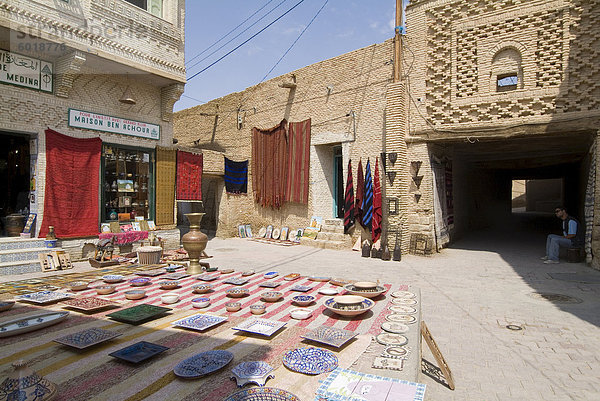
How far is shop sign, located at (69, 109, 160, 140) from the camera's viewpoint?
891cm

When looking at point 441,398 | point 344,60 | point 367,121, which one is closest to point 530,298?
point 441,398

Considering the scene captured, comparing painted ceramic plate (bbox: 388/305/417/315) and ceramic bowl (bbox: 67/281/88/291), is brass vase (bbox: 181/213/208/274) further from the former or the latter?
painted ceramic plate (bbox: 388/305/417/315)

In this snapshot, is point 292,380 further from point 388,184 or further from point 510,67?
point 510,67

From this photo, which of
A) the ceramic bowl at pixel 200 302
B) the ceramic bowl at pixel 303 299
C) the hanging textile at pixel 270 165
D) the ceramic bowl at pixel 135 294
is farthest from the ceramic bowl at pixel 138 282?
the hanging textile at pixel 270 165

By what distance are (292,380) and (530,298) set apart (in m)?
5.42

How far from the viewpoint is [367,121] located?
11.2 meters

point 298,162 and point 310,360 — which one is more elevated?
point 298,162

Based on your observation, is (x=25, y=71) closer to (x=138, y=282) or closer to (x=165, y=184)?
(x=165, y=184)

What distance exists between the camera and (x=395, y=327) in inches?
128

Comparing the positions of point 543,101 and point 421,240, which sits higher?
point 543,101

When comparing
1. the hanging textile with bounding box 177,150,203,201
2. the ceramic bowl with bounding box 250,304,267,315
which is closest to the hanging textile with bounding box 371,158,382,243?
the hanging textile with bounding box 177,150,203,201

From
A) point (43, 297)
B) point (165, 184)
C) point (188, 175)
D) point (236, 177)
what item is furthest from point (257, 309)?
point (236, 177)

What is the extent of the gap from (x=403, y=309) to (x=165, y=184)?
9126mm

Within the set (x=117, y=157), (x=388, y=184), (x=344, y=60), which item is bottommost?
(x=388, y=184)
